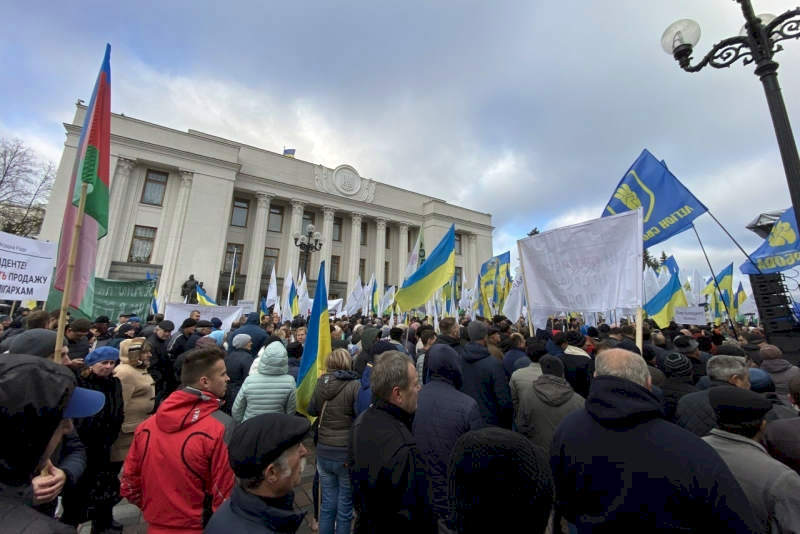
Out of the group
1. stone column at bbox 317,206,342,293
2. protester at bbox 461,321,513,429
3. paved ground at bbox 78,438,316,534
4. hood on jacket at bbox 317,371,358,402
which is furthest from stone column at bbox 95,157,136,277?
protester at bbox 461,321,513,429

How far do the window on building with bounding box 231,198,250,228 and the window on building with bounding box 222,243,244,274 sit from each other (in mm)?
1789

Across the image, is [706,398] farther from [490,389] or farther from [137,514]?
[137,514]

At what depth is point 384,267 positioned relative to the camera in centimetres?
3325

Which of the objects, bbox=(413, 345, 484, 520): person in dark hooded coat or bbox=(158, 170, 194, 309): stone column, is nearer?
bbox=(413, 345, 484, 520): person in dark hooded coat

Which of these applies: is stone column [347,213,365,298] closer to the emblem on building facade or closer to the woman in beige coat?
the emblem on building facade

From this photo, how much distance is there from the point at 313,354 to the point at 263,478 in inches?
97.4

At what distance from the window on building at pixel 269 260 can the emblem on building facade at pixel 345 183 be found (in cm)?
680

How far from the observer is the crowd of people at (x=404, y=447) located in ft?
3.37

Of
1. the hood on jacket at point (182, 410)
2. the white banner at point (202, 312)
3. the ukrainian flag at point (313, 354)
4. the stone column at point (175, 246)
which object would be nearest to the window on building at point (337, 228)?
the stone column at point (175, 246)

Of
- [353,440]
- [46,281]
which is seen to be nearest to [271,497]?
[353,440]

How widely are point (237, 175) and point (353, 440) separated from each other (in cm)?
2871

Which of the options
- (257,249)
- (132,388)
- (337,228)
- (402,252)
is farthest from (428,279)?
(402,252)

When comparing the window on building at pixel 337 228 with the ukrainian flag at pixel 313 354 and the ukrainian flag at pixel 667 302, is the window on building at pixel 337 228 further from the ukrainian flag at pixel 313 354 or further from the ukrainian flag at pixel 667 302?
the ukrainian flag at pixel 313 354

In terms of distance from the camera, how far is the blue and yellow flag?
18.6ft
